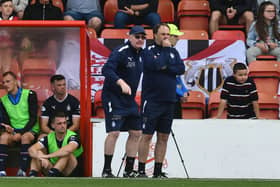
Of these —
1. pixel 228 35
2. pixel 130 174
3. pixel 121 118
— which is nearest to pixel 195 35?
pixel 228 35

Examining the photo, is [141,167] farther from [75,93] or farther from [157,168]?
[75,93]

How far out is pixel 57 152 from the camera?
39.2 feet

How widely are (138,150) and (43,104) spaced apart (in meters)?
1.30

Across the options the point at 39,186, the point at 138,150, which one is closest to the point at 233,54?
the point at 138,150

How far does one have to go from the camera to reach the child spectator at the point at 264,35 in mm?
15086

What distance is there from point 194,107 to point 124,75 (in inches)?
107

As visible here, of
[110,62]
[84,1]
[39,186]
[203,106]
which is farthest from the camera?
[84,1]

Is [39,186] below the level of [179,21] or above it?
below

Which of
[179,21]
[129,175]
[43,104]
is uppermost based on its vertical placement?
[179,21]

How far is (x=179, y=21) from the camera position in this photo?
1633cm

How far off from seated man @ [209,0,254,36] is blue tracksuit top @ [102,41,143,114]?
404cm

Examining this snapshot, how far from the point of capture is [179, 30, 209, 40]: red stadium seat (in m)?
15.1

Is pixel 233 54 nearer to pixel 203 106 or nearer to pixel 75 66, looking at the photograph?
pixel 203 106

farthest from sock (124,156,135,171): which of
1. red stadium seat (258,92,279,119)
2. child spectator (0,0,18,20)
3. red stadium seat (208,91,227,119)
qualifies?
child spectator (0,0,18,20)
